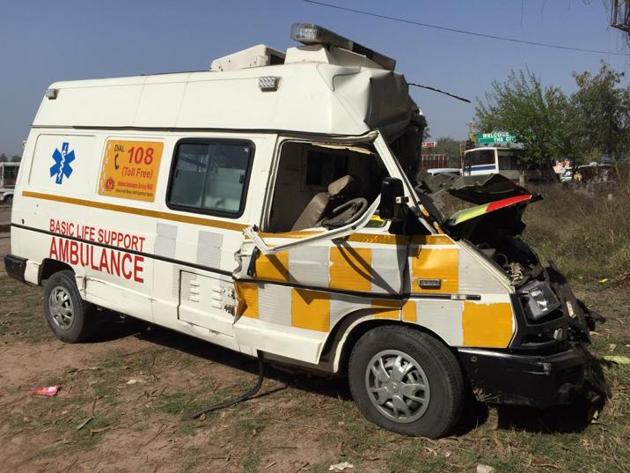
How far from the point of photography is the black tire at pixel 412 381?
360 cm

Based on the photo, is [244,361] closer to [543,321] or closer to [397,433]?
[397,433]

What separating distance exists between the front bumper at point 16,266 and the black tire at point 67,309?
37 centimetres

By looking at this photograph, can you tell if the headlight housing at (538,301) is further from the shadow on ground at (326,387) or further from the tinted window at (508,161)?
the tinted window at (508,161)

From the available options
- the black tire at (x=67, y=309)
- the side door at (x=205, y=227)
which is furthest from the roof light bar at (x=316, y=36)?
the black tire at (x=67, y=309)

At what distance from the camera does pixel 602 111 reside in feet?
83.1

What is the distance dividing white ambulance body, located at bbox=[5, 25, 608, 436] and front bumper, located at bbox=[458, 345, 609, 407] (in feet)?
0.04

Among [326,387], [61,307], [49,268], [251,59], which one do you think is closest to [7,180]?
[49,268]

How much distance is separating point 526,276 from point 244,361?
2.82 meters

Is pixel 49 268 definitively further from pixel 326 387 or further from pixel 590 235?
pixel 590 235

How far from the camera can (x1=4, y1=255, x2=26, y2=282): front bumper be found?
6.40m

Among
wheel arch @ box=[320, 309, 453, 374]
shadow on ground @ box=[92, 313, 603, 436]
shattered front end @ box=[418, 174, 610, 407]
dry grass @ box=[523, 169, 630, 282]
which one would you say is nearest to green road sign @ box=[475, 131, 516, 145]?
dry grass @ box=[523, 169, 630, 282]

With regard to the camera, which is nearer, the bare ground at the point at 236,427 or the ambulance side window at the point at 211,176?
the bare ground at the point at 236,427

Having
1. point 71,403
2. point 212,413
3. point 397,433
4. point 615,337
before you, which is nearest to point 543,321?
point 397,433

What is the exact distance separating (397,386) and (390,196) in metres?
1.25
